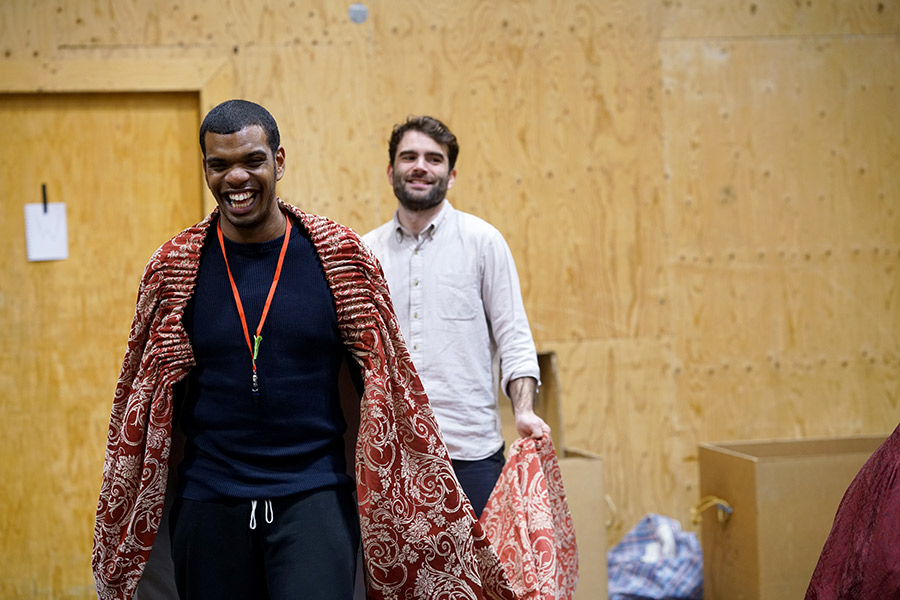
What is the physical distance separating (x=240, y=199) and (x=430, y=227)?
1056 mm

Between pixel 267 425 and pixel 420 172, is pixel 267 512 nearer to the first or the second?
pixel 267 425

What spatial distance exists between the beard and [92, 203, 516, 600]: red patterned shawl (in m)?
0.86

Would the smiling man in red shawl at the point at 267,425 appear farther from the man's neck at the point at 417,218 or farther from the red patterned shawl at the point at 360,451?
the man's neck at the point at 417,218

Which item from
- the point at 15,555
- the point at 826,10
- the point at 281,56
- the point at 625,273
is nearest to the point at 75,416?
the point at 15,555

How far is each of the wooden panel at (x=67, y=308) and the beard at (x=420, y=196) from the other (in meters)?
1.67

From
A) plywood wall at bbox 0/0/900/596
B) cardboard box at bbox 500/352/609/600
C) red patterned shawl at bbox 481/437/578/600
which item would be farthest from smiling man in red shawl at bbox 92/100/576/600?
plywood wall at bbox 0/0/900/596

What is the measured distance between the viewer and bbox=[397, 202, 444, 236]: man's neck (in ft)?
9.63

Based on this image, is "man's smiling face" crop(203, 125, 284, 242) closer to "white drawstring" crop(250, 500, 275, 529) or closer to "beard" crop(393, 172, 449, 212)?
"white drawstring" crop(250, 500, 275, 529)

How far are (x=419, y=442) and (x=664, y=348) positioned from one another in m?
2.66

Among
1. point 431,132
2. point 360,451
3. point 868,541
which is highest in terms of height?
point 431,132

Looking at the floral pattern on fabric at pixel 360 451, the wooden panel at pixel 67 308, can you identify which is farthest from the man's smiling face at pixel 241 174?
the wooden panel at pixel 67 308

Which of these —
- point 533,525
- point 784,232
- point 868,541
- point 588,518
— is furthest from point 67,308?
point 868,541

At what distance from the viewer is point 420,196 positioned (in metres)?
2.91

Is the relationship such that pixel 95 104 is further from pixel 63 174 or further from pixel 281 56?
pixel 281 56
